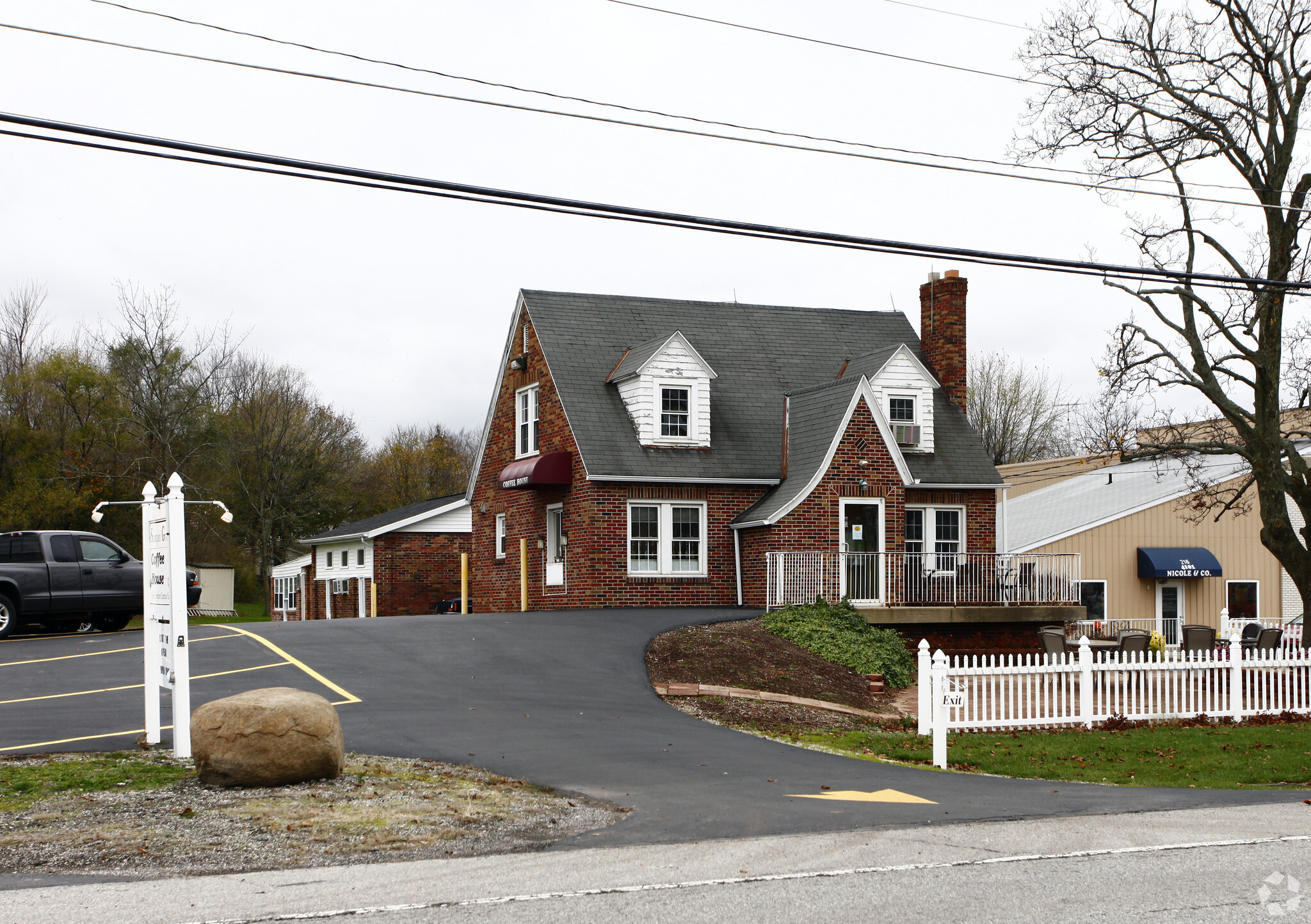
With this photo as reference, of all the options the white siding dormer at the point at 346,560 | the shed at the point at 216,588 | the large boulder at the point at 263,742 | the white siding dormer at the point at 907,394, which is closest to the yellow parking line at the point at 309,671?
the large boulder at the point at 263,742

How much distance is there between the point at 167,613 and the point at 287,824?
397cm

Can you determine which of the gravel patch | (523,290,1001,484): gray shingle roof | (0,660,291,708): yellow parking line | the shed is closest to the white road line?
the gravel patch

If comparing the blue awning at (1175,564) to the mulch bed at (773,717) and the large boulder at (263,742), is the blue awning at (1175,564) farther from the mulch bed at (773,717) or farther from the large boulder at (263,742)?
the large boulder at (263,742)

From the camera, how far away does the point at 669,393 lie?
29828mm

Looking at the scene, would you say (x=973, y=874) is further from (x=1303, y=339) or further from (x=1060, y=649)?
(x=1303, y=339)

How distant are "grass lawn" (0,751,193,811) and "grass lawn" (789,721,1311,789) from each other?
7758 mm

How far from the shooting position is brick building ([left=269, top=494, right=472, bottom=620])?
133 ft

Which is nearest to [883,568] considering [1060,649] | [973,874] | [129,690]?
[1060,649]

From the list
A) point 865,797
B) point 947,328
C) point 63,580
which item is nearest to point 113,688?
point 63,580

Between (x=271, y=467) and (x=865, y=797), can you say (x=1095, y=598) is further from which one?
(x=271, y=467)

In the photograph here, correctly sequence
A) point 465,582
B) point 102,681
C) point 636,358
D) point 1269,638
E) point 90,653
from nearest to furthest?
1. point 102,681
2. point 90,653
3. point 1269,638
4. point 636,358
5. point 465,582

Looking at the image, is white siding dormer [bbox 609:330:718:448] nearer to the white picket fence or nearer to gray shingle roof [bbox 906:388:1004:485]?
gray shingle roof [bbox 906:388:1004:485]

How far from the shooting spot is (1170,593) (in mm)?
34500

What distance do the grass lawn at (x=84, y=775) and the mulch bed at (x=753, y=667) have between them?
8.43 meters
